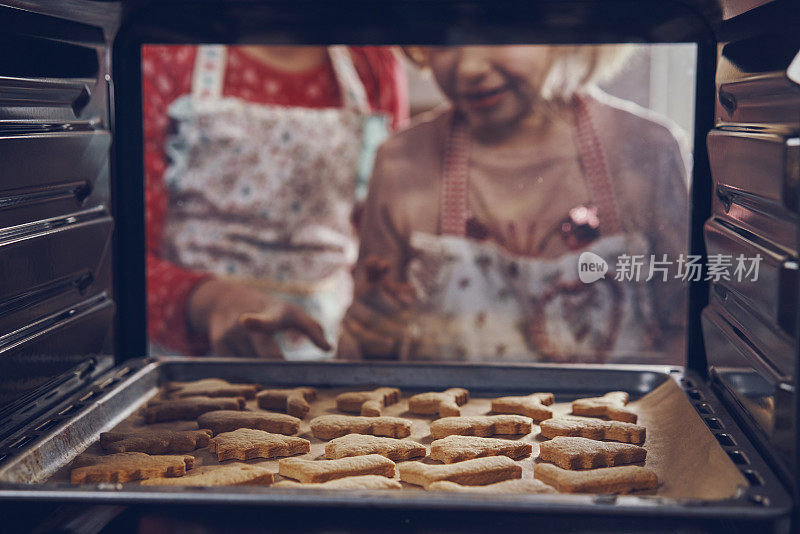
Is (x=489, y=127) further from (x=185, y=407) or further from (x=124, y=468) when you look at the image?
(x=124, y=468)

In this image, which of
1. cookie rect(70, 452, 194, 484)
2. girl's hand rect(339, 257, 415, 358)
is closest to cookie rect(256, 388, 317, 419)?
cookie rect(70, 452, 194, 484)

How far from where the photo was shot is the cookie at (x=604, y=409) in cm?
126

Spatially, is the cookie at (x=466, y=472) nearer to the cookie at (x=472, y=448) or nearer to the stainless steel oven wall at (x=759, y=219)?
the cookie at (x=472, y=448)

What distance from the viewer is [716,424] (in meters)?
1.13

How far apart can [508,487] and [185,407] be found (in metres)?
0.57

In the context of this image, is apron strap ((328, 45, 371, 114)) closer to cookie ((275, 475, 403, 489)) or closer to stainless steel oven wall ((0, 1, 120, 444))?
stainless steel oven wall ((0, 1, 120, 444))

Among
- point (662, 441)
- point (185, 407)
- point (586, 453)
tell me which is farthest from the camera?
point (185, 407)

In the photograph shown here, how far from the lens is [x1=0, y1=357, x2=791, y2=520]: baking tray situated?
0.82 m

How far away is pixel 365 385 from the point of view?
4.82 feet

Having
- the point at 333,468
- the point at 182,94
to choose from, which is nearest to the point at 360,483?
the point at 333,468

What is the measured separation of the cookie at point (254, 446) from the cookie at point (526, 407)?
1.11 feet

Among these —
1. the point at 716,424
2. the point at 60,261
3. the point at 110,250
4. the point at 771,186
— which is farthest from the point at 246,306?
the point at 771,186

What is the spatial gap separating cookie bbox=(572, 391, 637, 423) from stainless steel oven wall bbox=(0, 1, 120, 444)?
31.9 inches

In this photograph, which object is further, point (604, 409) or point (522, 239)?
point (522, 239)
